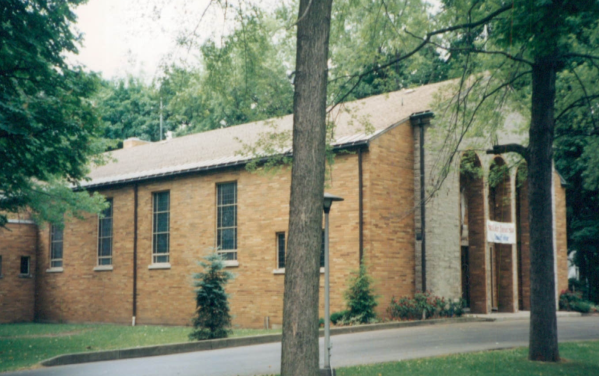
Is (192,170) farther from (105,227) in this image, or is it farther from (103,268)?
(103,268)

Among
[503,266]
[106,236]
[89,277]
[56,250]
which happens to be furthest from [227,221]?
[56,250]

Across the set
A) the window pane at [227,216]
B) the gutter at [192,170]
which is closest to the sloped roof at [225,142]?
the gutter at [192,170]

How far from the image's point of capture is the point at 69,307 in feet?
102

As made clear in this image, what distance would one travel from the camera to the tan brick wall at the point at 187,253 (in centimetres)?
2142

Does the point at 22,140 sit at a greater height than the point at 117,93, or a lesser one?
lesser

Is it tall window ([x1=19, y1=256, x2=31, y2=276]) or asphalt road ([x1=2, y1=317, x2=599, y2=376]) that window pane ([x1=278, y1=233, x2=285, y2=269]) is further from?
tall window ([x1=19, y1=256, x2=31, y2=276])

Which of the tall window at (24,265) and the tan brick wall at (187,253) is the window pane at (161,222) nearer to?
the tan brick wall at (187,253)

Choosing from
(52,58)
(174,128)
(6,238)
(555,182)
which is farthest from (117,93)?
(52,58)

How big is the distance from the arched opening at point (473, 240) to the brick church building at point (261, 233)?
0.05 meters

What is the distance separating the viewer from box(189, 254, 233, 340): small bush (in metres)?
17.4

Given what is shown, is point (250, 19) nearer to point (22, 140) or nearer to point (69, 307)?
point (22, 140)

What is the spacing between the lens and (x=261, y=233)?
23.6m

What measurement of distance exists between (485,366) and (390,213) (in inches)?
418

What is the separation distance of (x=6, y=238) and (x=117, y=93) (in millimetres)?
21208
